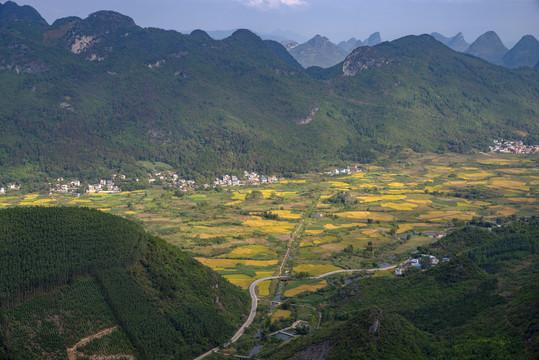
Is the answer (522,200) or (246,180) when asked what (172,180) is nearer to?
(246,180)

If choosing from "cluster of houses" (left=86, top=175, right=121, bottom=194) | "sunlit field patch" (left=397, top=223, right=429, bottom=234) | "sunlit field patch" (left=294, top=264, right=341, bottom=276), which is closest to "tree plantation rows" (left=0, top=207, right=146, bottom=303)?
"sunlit field patch" (left=294, top=264, right=341, bottom=276)

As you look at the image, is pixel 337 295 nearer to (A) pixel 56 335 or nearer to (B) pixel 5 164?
→ (A) pixel 56 335

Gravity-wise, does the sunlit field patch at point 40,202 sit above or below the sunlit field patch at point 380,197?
above

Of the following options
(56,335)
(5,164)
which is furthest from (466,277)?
(5,164)

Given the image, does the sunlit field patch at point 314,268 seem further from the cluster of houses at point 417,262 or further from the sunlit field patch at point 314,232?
the sunlit field patch at point 314,232

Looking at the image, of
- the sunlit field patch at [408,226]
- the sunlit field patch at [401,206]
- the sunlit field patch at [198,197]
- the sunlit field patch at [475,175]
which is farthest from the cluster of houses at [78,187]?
the sunlit field patch at [475,175]

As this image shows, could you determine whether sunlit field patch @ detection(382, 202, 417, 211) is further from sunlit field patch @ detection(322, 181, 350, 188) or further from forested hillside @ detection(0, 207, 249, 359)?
forested hillside @ detection(0, 207, 249, 359)

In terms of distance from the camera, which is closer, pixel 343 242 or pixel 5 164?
A: pixel 343 242
